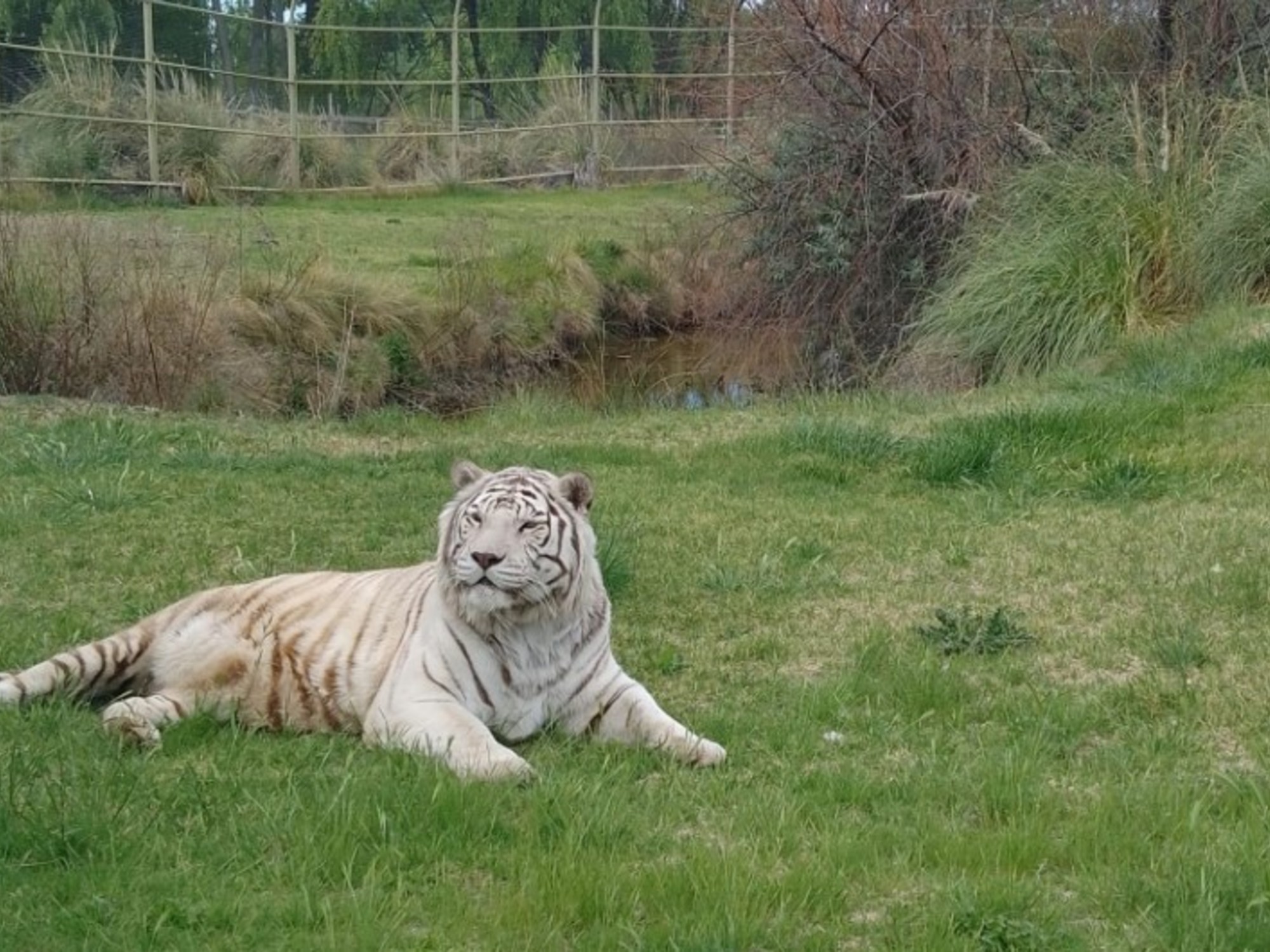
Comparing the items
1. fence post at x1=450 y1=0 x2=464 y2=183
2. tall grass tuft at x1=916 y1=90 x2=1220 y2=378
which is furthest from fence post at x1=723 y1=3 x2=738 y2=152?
fence post at x1=450 y1=0 x2=464 y2=183

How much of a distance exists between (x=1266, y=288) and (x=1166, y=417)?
386 centimetres

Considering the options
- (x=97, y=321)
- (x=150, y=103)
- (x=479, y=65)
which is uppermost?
(x=479, y=65)

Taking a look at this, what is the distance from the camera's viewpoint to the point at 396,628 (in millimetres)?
5344

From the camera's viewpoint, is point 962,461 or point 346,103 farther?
point 346,103

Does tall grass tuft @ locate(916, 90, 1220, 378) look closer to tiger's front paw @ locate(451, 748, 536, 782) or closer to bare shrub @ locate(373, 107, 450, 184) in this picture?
tiger's front paw @ locate(451, 748, 536, 782)

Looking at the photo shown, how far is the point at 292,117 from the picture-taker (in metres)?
24.2

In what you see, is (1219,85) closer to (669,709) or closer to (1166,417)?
(1166,417)

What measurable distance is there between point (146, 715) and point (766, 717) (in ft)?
6.81

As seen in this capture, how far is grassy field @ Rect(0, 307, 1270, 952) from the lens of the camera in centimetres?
380

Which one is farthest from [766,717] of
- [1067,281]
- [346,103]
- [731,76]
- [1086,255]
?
[346,103]

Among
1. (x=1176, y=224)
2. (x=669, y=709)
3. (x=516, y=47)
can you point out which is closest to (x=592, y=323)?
(x=1176, y=224)

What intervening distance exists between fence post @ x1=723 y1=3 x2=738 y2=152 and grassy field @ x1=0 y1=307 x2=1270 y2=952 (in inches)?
301

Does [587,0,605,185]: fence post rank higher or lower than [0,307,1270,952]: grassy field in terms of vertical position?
higher

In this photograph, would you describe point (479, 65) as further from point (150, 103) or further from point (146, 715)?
point (146, 715)
